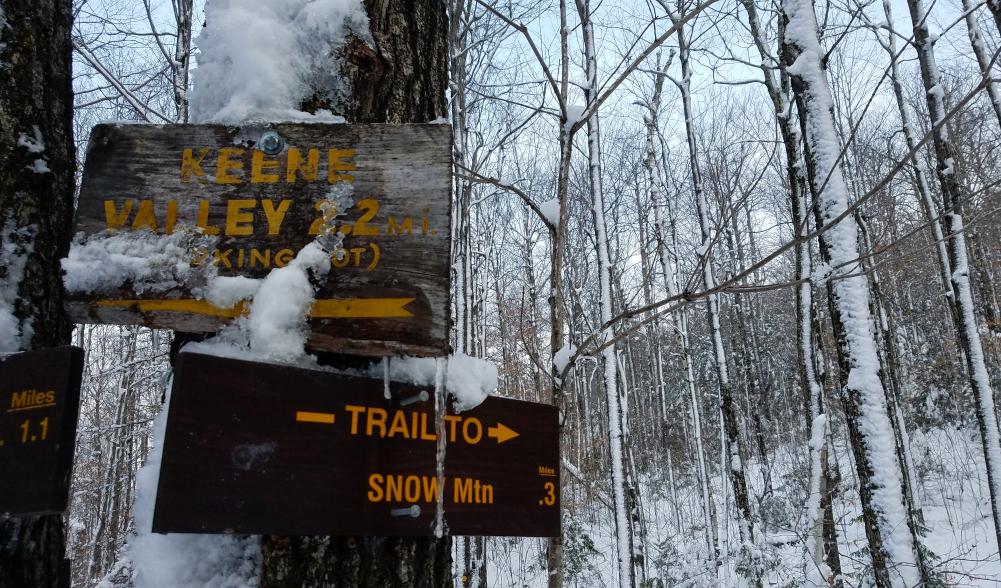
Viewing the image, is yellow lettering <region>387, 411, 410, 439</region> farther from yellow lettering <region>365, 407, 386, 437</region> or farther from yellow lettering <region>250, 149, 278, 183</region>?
yellow lettering <region>250, 149, 278, 183</region>

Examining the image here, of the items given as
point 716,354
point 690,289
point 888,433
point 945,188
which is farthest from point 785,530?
point 690,289

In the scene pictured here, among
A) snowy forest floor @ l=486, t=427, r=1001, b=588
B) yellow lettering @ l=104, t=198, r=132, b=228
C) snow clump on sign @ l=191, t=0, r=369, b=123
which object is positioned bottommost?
snowy forest floor @ l=486, t=427, r=1001, b=588

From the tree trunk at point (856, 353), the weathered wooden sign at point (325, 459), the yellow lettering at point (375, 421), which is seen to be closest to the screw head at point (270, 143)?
the weathered wooden sign at point (325, 459)

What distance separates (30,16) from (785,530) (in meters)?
11.0

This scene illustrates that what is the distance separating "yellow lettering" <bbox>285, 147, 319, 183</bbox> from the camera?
1.13m

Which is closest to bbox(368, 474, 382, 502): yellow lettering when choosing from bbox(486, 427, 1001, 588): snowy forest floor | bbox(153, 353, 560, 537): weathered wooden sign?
bbox(153, 353, 560, 537): weathered wooden sign

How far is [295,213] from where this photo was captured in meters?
1.12

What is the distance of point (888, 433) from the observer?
14.1 ft

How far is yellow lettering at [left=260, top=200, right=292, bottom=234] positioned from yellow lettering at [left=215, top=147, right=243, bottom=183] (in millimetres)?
75

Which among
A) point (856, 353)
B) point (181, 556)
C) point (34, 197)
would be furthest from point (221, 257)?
point (856, 353)

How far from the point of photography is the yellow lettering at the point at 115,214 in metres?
1.10

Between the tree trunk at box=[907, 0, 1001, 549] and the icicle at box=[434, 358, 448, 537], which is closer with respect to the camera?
the icicle at box=[434, 358, 448, 537]

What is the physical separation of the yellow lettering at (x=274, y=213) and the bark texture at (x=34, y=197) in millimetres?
1087

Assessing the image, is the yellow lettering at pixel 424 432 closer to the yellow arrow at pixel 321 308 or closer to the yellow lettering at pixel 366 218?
the yellow arrow at pixel 321 308
